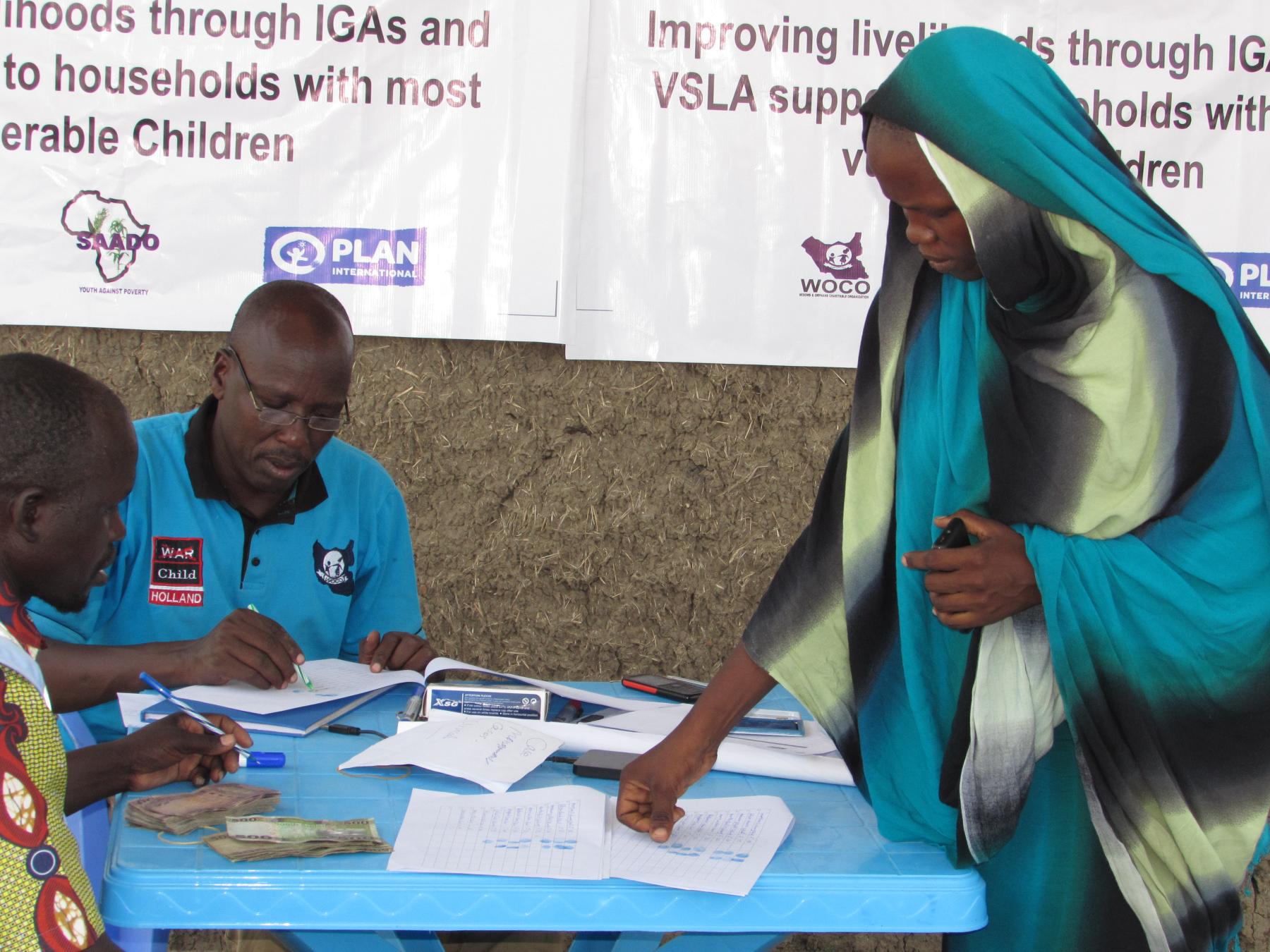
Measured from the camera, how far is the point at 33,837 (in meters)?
1.25

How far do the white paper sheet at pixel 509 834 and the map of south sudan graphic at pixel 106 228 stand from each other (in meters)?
1.95

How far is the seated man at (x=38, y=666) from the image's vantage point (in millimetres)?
1247

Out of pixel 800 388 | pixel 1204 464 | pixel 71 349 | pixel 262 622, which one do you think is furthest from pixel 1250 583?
pixel 71 349

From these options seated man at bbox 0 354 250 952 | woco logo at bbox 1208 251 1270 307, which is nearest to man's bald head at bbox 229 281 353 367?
seated man at bbox 0 354 250 952

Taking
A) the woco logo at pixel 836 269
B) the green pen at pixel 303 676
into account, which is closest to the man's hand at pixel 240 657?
the green pen at pixel 303 676

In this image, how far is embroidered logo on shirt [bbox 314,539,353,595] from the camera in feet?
8.13

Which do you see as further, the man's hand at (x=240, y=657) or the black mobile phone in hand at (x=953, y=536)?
the man's hand at (x=240, y=657)

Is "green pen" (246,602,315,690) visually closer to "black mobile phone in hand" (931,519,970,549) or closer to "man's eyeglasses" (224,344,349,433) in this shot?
"man's eyeglasses" (224,344,349,433)

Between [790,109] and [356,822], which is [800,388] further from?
[356,822]

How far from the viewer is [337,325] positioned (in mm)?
2367

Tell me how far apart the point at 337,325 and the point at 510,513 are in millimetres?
1014

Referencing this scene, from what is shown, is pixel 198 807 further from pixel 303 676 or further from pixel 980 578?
pixel 980 578

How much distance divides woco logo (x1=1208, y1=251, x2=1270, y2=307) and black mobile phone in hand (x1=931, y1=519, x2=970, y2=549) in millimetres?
2157

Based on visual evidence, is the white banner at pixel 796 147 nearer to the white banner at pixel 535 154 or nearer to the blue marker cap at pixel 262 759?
the white banner at pixel 535 154
